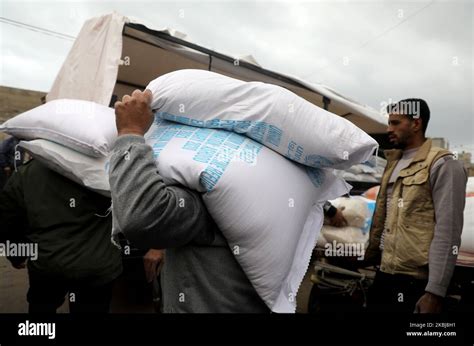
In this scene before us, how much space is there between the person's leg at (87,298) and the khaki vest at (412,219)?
157 cm

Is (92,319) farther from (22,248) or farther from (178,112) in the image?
(22,248)

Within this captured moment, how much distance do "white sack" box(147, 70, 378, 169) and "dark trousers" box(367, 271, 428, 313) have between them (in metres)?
1.00

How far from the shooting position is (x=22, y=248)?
180cm

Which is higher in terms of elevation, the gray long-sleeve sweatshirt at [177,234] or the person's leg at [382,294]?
the gray long-sleeve sweatshirt at [177,234]

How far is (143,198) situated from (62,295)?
4.28ft

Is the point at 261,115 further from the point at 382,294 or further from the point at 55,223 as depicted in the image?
the point at 382,294

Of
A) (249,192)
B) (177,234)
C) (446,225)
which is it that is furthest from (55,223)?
(446,225)

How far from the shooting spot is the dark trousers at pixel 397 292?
70.2 inches

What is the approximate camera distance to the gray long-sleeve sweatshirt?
35.8 inches

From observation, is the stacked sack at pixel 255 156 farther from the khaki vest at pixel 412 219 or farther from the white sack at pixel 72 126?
the khaki vest at pixel 412 219

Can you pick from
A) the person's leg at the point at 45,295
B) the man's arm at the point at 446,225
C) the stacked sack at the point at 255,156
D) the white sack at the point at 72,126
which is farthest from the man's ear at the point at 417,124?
the person's leg at the point at 45,295

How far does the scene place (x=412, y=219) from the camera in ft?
6.04

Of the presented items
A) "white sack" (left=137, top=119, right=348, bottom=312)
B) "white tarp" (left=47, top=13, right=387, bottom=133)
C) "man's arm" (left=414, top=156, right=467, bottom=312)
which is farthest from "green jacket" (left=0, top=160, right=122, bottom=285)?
"man's arm" (left=414, top=156, right=467, bottom=312)

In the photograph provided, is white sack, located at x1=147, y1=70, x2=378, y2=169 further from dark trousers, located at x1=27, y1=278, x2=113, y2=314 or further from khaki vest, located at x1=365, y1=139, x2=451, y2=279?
dark trousers, located at x1=27, y1=278, x2=113, y2=314
